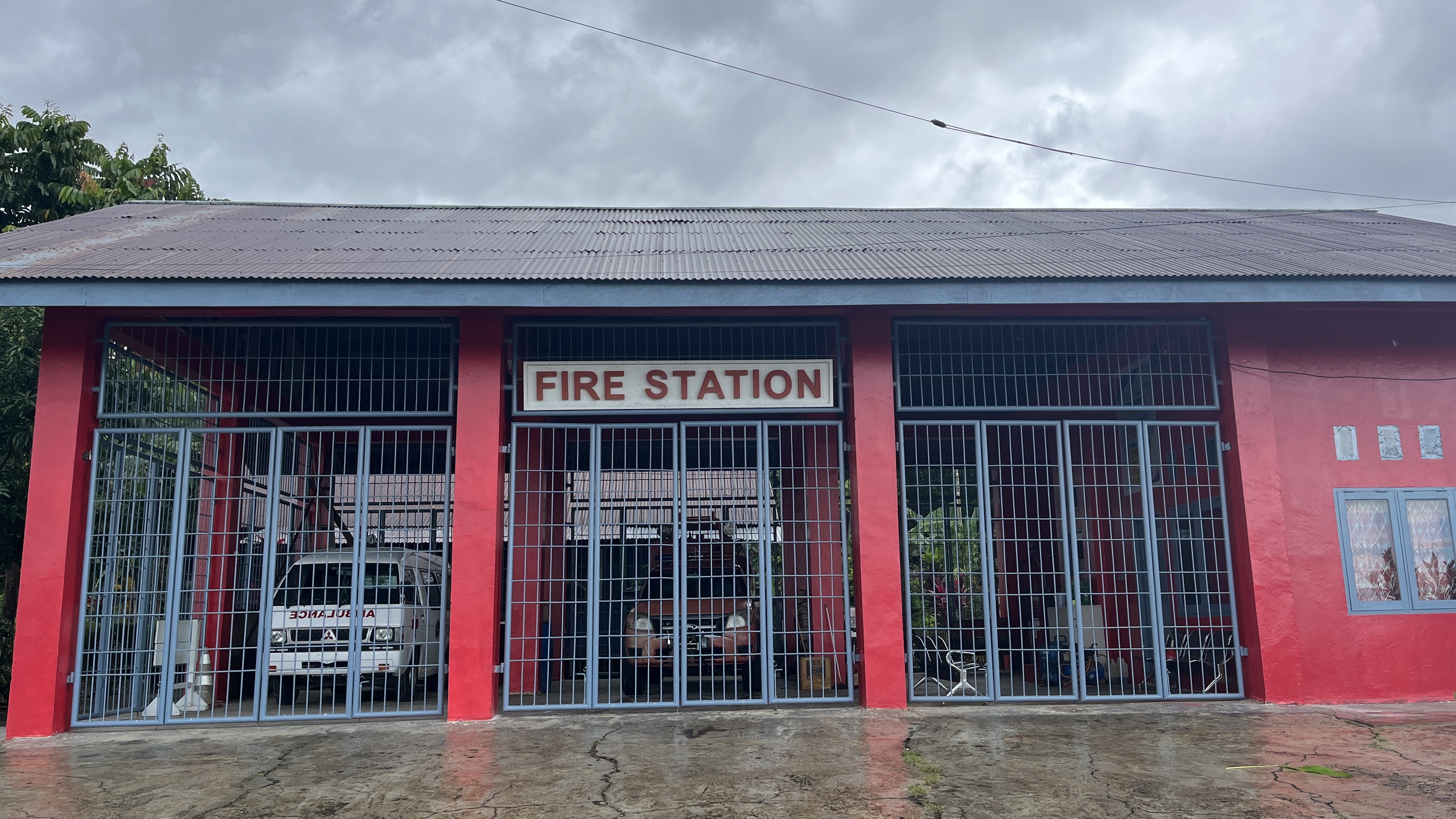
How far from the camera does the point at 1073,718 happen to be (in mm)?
8117

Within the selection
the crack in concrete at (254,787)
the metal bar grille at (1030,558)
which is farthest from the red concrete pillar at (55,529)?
the metal bar grille at (1030,558)

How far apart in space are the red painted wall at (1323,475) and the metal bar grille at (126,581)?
31.9 feet

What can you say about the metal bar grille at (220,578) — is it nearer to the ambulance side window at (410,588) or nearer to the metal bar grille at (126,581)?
the metal bar grille at (126,581)

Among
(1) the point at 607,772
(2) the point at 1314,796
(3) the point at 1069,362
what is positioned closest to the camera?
(2) the point at 1314,796

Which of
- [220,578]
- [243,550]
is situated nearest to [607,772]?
[220,578]

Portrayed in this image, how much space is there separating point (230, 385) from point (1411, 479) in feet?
39.9

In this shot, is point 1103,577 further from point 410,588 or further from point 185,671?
point 185,671

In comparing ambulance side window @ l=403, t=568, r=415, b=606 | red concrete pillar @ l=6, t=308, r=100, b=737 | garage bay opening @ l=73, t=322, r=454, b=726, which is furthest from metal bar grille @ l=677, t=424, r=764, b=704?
red concrete pillar @ l=6, t=308, r=100, b=737

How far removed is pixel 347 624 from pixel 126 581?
90.2 inches

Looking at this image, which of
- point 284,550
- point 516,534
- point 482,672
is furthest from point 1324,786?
point 284,550

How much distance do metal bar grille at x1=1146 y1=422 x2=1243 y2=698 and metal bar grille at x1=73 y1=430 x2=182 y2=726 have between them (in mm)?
9176

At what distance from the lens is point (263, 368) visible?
1091cm

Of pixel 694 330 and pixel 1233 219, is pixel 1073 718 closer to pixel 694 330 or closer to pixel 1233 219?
pixel 694 330

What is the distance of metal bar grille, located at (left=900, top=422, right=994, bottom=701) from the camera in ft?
29.4
